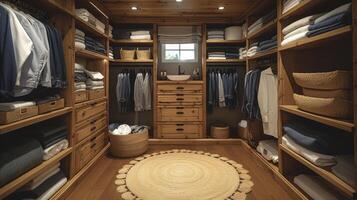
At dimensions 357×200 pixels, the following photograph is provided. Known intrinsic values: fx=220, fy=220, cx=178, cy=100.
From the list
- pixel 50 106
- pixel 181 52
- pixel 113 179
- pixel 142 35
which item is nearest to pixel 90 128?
pixel 113 179

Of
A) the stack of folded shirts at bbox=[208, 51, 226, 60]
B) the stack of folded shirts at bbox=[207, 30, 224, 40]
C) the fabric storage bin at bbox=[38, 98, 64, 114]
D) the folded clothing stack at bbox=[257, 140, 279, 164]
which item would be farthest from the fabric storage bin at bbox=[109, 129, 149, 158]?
the stack of folded shirts at bbox=[207, 30, 224, 40]

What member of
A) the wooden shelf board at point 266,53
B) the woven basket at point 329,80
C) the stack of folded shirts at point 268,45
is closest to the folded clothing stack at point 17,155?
the woven basket at point 329,80

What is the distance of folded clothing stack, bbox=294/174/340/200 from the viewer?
1768 millimetres

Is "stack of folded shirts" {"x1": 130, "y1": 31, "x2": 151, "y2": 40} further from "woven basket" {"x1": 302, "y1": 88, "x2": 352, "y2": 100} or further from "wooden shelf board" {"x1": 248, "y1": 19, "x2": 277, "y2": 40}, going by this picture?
"woven basket" {"x1": 302, "y1": 88, "x2": 352, "y2": 100}

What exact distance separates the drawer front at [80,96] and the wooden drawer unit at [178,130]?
1480 mm

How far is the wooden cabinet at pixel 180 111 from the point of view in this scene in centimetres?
373

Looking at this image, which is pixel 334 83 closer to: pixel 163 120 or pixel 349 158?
pixel 349 158

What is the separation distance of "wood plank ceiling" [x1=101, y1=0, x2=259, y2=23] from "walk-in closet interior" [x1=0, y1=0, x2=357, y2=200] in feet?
0.09

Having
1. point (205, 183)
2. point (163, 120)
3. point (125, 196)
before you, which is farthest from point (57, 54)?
point (163, 120)

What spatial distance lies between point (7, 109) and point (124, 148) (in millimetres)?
1754

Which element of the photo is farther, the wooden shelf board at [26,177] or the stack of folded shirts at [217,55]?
the stack of folded shirts at [217,55]

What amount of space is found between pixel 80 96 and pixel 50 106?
1.80 ft

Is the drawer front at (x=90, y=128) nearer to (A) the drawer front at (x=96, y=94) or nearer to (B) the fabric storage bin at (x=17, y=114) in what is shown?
(A) the drawer front at (x=96, y=94)

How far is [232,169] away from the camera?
267 centimetres
